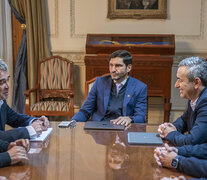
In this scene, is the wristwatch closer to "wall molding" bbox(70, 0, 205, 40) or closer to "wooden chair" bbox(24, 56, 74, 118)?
"wooden chair" bbox(24, 56, 74, 118)

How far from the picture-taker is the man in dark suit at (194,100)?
5.71ft

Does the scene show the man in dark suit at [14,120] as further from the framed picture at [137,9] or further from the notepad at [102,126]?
the framed picture at [137,9]

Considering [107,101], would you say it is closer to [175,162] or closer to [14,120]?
[14,120]

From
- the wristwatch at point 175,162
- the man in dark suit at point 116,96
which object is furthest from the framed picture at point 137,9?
the wristwatch at point 175,162

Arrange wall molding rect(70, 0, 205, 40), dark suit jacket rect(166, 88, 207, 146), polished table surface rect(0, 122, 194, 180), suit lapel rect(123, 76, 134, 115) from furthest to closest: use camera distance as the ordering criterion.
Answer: wall molding rect(70, 0, 205, 40) → suit lapel rect(123, 76, 134, 115) → dark suit jacket rect(166, 88, 207, 146) → polished table surface rect(0, 122, 194, 180)

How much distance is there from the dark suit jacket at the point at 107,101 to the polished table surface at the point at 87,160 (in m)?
0.89

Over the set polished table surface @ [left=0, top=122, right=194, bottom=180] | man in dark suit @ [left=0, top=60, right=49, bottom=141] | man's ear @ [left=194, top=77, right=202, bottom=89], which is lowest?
polished table surface @ [left=0, top=122, right=194, bottom=180]

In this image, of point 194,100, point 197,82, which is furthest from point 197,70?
point 194,100

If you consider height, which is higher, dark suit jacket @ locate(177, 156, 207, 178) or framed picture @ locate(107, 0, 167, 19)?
framed picture @ locate(107, 0, 167, 19)

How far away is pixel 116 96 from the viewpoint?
3.04 meters

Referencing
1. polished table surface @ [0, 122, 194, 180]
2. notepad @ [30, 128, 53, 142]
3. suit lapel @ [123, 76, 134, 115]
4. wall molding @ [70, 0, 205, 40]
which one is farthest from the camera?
wall molding @ [70, 0, 205, 40]

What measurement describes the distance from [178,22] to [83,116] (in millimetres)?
3020

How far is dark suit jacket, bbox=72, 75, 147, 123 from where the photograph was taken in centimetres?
292

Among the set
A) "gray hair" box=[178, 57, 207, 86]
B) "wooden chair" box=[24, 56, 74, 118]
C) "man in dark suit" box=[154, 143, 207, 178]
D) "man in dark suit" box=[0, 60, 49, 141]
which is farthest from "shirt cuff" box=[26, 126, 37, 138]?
"wooden chair" box=[24, 56, 74, 118]
